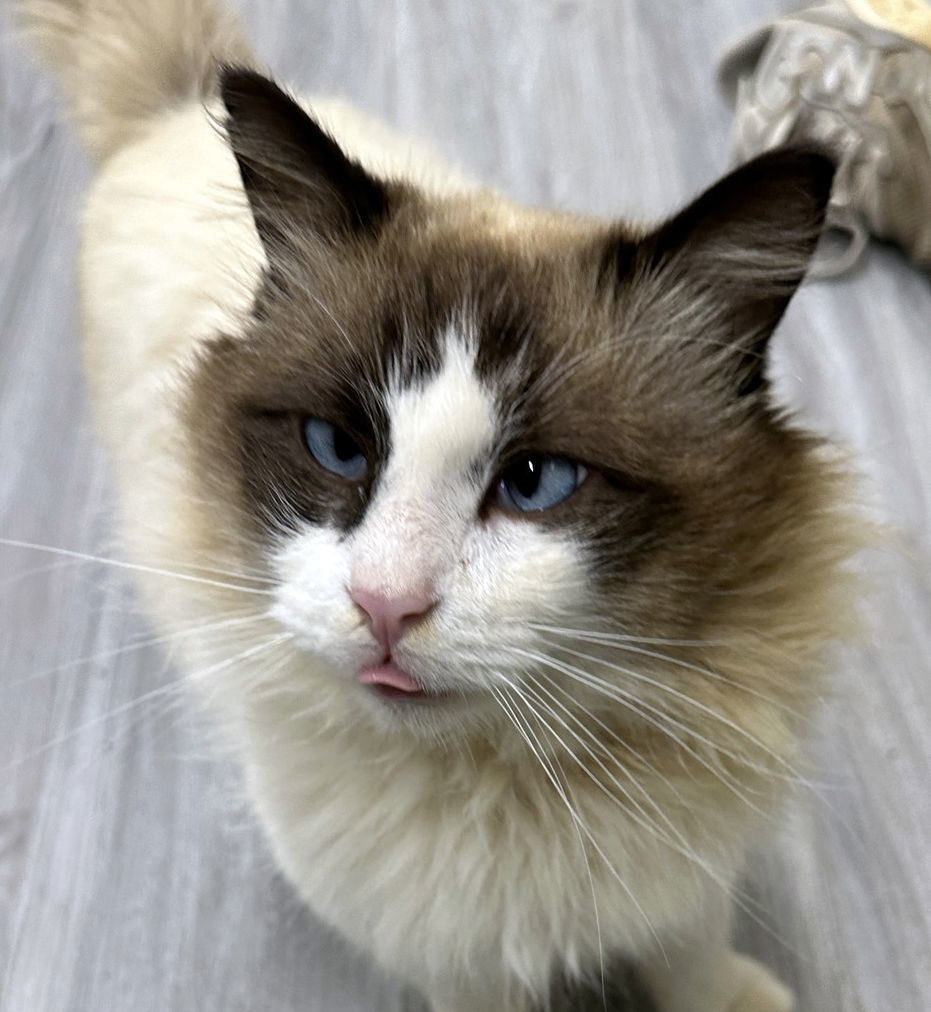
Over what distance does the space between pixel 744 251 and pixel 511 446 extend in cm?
22

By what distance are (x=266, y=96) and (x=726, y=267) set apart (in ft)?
1.21

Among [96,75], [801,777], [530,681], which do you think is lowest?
[801,777]

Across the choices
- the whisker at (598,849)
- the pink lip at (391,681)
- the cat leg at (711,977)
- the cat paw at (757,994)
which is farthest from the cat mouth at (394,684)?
the cat paw at (757,994)

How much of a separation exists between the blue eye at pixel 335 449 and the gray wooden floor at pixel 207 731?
29cm

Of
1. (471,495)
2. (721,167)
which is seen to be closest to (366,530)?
(471,495)

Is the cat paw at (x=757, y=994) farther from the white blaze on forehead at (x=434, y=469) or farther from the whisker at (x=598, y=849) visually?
the white blaze on forehead at (x=434, y=469)

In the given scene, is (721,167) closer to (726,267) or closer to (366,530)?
(726,267)

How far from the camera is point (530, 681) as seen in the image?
67 cm

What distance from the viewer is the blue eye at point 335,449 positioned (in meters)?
0.70

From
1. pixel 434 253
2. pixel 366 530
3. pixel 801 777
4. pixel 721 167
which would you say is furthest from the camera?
pixel 721 167

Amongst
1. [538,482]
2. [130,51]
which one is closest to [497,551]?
[538,482]

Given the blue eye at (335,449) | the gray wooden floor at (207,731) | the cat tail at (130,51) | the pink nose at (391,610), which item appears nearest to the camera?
the pink nose at (391,610)

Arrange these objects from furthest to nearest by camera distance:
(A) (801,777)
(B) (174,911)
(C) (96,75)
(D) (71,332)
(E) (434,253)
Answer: (D) (71,332)
(C) (96,75)
(B) (174,911)
(A) (801,777)
(E) (434,253)

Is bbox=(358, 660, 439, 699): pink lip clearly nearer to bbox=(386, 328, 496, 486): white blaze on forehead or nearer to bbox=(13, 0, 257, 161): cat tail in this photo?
bbox=(386, 328, 496, 486): white blaze on forehead
